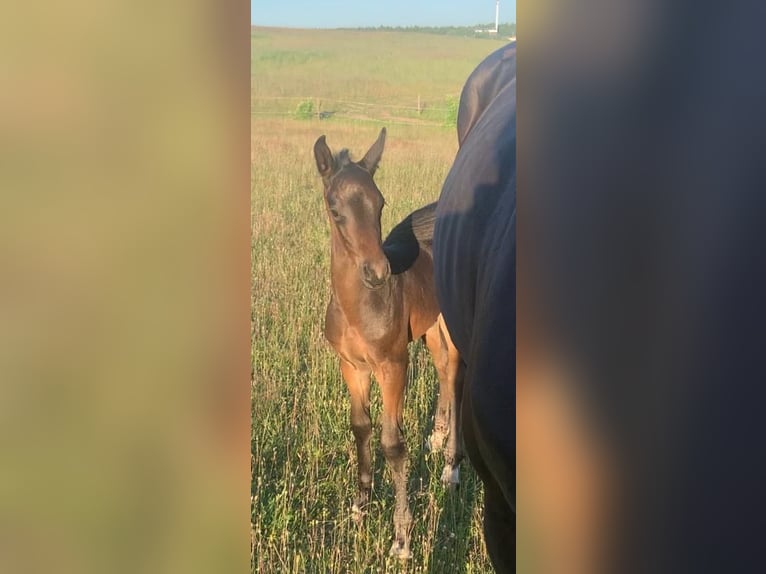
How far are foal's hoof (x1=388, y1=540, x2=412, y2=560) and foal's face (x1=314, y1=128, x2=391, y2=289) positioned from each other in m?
0.69

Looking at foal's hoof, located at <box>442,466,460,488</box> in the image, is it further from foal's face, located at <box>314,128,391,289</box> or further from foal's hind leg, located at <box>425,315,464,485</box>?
foal's face, located at <box>314,128,391,289</box>

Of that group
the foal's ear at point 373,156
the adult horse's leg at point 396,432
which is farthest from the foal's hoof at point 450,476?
the foal's ear at point 373,156

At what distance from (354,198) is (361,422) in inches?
24.6

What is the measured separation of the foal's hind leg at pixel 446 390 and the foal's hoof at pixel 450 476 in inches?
1.9

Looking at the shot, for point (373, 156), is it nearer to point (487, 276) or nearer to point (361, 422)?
point (487, 276)

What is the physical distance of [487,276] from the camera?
48.8 inches

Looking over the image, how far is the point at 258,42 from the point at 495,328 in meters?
0.48
